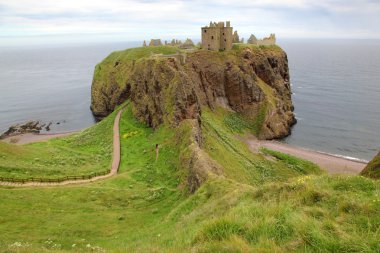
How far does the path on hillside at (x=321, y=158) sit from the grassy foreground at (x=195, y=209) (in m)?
4.77

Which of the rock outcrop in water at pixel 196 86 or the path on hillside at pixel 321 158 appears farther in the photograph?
the path on hillside at pixel 321 158

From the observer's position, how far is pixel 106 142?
216 ft

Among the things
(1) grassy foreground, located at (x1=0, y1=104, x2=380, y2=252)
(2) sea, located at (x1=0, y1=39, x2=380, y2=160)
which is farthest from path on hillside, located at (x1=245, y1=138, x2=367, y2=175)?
(2) sea, located at (x1=0, y1=39, x2=380, y2=160)

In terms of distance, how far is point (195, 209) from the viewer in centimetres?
2545

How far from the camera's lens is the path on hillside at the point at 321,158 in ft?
209

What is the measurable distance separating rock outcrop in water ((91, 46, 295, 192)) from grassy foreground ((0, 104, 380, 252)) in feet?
17.9

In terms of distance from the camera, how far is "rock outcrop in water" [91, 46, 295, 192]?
62.8 meters

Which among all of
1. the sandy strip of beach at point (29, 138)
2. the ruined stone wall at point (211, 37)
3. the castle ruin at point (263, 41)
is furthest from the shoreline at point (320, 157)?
the castle ruin at point (263, 41)

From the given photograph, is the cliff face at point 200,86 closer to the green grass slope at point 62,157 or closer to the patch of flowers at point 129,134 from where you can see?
the patch of flowers at point 129,134

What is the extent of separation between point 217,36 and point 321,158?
40.8 meters

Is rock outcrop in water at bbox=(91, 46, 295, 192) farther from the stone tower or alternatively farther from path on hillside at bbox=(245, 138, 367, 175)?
path on hillside at bbox=(245, 138, 367, 175)

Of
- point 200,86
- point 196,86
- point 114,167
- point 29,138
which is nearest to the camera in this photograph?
point 114,167

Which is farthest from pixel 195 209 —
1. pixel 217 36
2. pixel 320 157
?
pixel 217 36

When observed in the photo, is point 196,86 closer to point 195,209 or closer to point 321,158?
point 321,158
